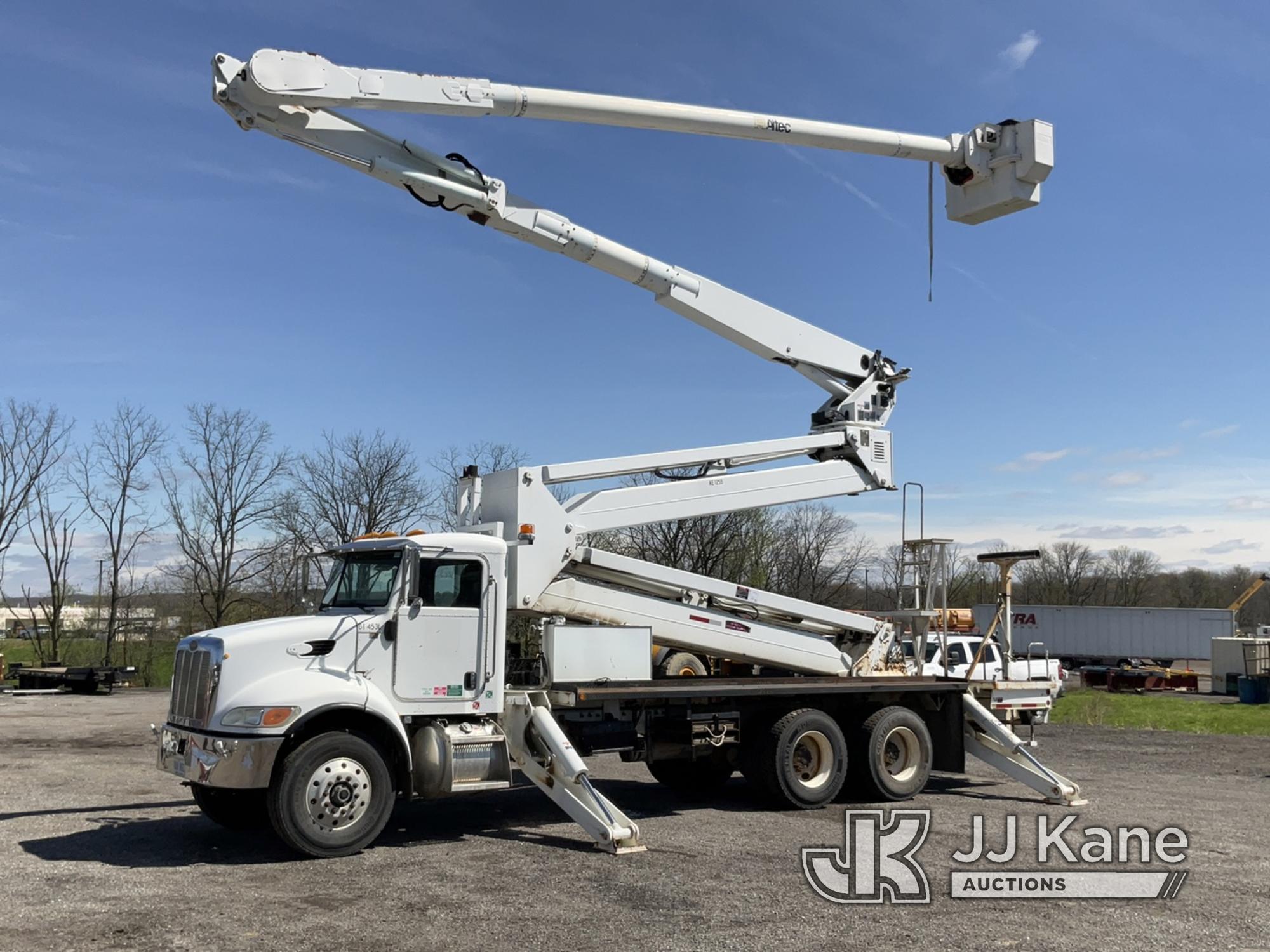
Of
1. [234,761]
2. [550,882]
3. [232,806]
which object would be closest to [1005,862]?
[550,882]

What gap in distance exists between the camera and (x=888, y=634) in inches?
521

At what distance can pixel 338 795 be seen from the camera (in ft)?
29.8

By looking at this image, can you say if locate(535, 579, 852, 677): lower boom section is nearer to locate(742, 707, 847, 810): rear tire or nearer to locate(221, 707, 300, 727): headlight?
locate(742, 707, 847, 810): rear tire

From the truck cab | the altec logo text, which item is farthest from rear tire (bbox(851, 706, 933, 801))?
the truck cab

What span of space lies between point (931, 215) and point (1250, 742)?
543 inches

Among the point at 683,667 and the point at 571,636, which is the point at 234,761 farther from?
the point at 683,667

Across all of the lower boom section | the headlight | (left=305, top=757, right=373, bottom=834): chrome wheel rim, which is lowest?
(left=305, top=757, right=373, bottom=834): chrome wheel rim

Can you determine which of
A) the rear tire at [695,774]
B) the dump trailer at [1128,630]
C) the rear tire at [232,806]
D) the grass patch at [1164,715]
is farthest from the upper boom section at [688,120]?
the dump trailer at [1128,630]

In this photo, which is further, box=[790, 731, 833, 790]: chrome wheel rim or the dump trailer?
the dump trailer

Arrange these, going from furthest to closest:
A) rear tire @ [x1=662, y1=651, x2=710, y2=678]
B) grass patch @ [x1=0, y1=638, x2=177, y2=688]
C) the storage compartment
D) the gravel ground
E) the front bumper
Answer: grass patch @ [x1=0, y1=638, x2=177, y2=688]
rear tire @ [x1=662, y1=651, x2=710, y2=678]
the storage compartment
the front bumper
the gravel ground

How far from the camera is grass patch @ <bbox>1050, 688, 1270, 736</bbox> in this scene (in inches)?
1016

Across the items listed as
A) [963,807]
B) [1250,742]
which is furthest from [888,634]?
[1250,742]

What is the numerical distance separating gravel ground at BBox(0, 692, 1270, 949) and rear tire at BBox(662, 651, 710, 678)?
1.46 meters

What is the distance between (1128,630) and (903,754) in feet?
156
